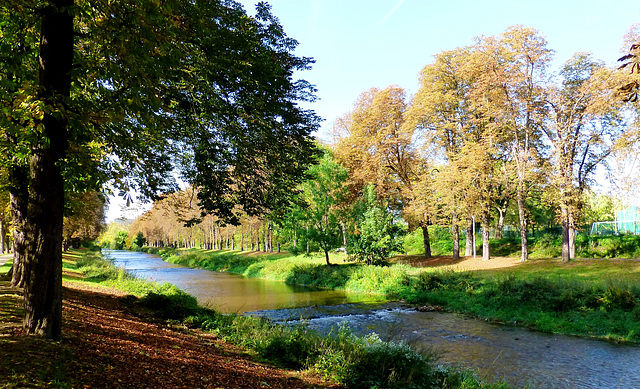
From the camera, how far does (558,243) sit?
32.0 m

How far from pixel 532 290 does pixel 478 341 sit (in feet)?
18.9

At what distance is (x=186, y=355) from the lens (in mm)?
7402

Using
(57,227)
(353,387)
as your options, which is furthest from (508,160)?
(57,227)

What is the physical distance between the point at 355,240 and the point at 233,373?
73.7ft

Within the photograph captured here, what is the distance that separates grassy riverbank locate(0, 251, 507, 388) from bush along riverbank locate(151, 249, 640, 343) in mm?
9157

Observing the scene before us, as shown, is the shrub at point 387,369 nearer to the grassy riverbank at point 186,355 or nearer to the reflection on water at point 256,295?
the grassy riverbank at point 186,355

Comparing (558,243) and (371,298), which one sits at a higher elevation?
(558,243)

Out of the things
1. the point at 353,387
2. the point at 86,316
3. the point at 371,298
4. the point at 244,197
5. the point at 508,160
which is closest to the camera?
the point at 353,387

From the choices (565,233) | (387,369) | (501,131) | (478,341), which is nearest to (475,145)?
(501,131)

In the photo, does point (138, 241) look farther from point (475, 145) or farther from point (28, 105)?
point (28, 105)

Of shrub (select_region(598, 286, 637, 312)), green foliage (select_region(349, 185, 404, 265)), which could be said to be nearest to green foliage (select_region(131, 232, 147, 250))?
green foliage (select_region(349, 185, 404, 265))

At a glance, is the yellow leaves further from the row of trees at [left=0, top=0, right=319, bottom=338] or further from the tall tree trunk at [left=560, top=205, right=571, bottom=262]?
the tall tree trunk at [left=560, top=205, right=571, bottom=262]

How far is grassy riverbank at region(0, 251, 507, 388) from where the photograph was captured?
17.1ft

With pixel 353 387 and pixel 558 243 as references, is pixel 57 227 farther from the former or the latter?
pixel 558 243
